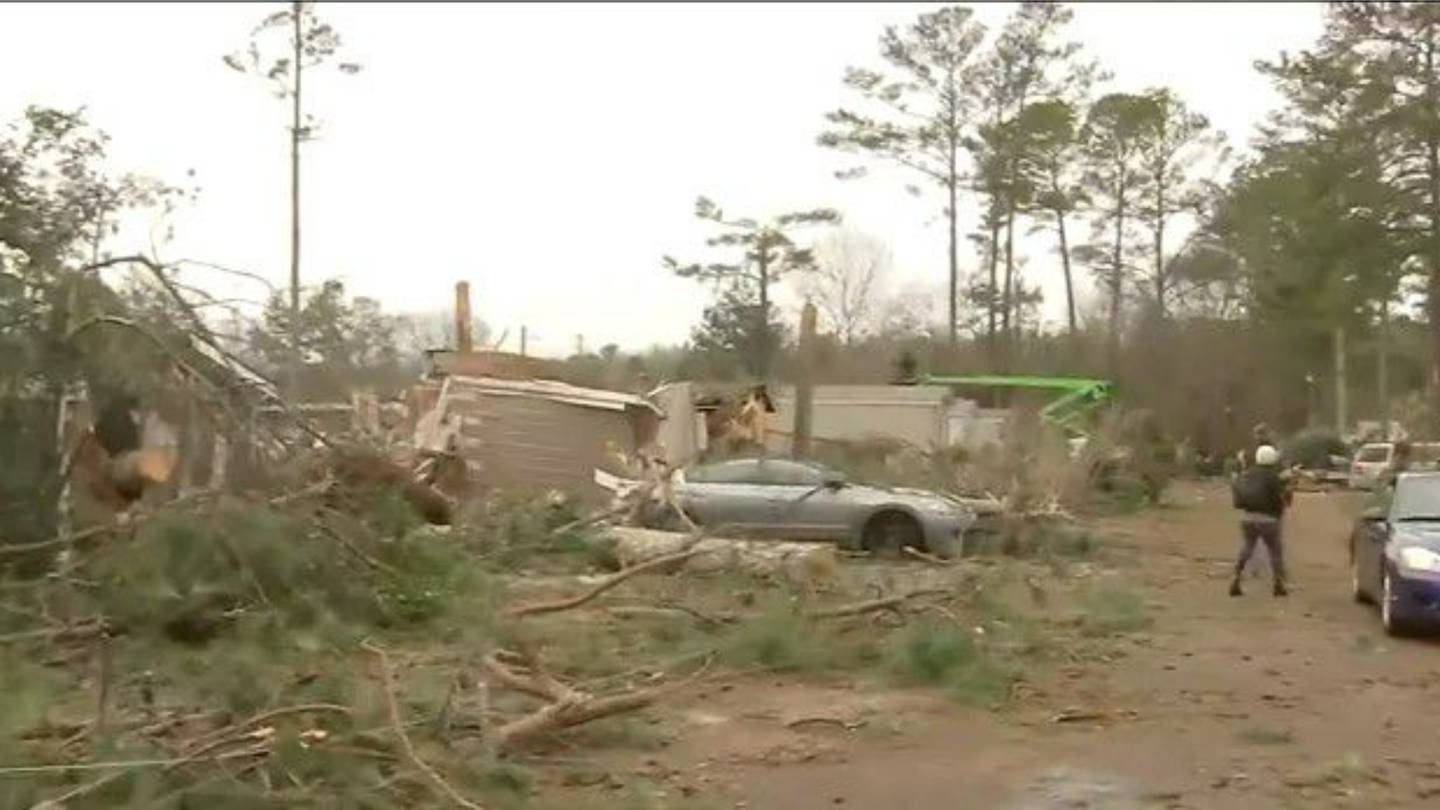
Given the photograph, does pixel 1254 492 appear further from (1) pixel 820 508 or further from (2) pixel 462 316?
(2) pixel 462 316

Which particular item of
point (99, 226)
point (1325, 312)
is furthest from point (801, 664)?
point (1325, 312)

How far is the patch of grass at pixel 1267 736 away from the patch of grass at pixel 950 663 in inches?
62.0

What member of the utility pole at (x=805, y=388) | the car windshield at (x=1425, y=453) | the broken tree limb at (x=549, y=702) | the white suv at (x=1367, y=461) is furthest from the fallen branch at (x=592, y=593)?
the white suv at (x=1367, y=461)

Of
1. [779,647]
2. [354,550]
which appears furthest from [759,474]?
[354,550]

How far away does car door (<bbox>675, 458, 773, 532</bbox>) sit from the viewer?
21359 mm

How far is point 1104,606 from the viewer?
15188 millimetres

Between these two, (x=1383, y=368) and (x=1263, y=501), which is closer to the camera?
(x=1263, y=501)

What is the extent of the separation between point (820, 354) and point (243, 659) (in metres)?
30.5

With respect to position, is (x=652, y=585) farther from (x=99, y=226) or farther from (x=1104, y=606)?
(x=99, y=226)

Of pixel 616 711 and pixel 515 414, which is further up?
pixel 515 414

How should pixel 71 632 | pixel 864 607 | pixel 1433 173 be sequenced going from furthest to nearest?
pixel 1433 173 → pixel 864 607 → pixel 71 632

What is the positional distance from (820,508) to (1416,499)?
815 centimetres

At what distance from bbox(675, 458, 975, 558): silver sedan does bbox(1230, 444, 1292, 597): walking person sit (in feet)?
15.6

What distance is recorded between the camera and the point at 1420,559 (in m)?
13.4
